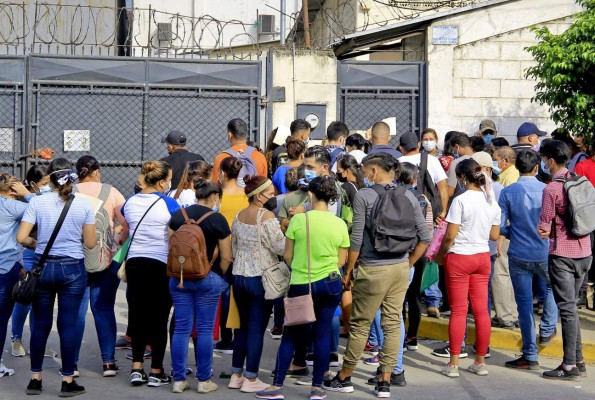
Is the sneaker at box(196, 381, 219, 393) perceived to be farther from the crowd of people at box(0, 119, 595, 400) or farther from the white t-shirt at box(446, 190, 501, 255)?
the white t-shirt at box(446, 190, 501, 255)

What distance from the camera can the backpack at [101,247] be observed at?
26.6ft

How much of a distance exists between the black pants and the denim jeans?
3.14 ft

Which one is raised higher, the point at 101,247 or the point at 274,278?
the point at 101,247

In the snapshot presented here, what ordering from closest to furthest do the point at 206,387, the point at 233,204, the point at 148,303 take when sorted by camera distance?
the point at 206,387
the point at 148,303
the point at 233,204

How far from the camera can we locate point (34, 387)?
311 inches

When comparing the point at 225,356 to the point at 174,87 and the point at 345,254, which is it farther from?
the point at 174,87

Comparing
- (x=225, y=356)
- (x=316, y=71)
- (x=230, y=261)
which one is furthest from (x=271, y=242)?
(x=316, y=71)

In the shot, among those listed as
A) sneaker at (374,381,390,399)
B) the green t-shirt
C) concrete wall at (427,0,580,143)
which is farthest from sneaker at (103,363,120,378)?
concrete wall at (427,0,580,143)

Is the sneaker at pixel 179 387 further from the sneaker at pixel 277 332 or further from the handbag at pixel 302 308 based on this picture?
the sneaker at pixel 277 332

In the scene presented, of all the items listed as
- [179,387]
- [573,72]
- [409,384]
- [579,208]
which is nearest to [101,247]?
[179,387]

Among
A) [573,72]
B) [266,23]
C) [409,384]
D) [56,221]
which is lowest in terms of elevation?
[409,384]

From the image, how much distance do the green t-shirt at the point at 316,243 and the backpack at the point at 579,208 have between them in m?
2.01

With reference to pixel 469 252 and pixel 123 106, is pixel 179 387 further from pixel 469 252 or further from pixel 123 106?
pixel 123 106

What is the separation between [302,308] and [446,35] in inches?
344
